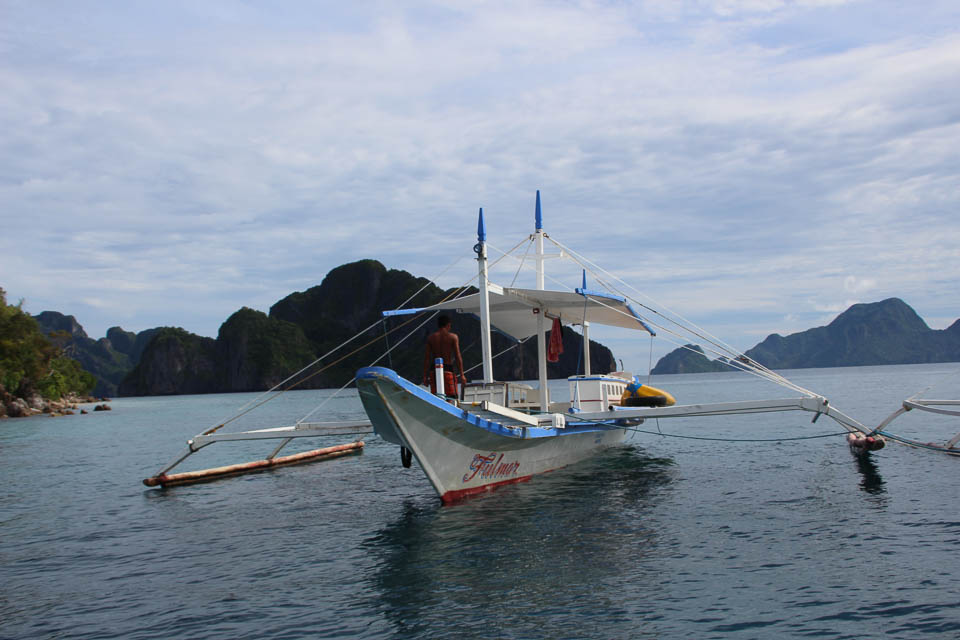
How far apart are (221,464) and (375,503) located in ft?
42.4

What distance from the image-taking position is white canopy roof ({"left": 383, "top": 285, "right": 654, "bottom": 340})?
1889 cm

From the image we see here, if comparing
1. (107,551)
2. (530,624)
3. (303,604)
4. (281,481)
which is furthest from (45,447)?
(530,624)

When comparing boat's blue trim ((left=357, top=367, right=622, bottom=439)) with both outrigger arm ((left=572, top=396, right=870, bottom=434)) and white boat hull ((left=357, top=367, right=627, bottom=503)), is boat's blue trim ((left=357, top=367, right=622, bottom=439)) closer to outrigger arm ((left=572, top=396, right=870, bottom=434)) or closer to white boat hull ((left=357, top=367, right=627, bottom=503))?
white boat hull ((left=357, top=367, right=627, bottom=503))

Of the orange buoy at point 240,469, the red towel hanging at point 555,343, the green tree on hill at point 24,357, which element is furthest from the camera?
the green tree on hill at point 24,357

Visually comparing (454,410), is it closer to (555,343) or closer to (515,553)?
(515,553)

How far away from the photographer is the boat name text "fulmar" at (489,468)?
15883mm

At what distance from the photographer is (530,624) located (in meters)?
8.51

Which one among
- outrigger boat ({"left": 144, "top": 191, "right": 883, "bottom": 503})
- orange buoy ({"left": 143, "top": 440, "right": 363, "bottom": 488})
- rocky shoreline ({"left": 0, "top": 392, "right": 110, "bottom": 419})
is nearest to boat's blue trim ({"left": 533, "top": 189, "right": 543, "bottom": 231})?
outrigger boat ({"left": 144, "top": 191, "right": 883, "bottom": 503})

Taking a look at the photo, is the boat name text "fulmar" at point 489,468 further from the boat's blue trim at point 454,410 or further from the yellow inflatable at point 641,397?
the yellow inflatable at point 641,397

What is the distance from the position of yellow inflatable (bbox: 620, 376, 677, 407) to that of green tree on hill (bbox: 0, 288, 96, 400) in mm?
67607

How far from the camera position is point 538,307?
1970 cm

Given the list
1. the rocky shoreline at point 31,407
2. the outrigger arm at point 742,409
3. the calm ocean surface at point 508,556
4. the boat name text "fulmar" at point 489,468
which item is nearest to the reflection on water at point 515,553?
the calm ocean surface at point 508,556

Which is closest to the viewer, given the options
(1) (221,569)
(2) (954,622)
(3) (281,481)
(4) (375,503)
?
(2) (954,622)

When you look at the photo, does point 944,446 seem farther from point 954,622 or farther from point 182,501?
point 182,501
